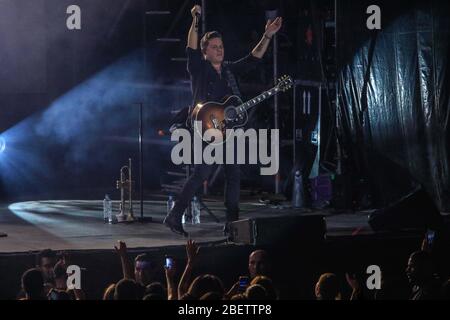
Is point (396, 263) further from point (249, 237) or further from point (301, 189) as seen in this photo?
point (301, 189)

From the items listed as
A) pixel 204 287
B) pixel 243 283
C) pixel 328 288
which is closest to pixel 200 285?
pixel 204 287

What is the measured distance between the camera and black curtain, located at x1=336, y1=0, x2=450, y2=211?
990 cm

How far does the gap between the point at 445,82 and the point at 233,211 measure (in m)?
3.06

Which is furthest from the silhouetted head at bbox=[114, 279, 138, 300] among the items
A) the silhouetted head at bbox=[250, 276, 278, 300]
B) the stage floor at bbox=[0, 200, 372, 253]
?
the stage floor at bbox=[0, 200, 372, 253]

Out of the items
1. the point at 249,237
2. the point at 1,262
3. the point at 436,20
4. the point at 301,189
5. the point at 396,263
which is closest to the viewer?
the point at 1,262

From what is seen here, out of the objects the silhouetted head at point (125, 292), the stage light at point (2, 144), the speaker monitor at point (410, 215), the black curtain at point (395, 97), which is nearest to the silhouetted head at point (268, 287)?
the silhouetted head at point (125, 292)

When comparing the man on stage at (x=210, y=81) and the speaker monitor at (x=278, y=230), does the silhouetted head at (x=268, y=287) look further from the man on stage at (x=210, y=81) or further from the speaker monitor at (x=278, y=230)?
the man on stage at (x=210, y=81)

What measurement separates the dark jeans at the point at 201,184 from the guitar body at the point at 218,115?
0.37 m

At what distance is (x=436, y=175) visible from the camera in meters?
9.96

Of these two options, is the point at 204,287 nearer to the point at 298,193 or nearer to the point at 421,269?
the point at 421,269

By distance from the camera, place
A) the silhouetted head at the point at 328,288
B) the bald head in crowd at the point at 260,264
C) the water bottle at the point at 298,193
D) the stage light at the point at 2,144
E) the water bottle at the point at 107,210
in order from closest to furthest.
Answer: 1. the silhouetted head at the point at 328,288
2. the bald head in crowd at the point at 260,264
3. the water bottle at the point at 107,210
4. the water bottle at the point at 298,193
5. the stage light at the point at 2,144

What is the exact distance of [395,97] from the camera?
10250 millimetres

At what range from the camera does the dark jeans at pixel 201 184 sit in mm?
8477
